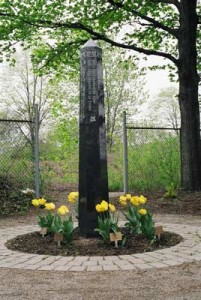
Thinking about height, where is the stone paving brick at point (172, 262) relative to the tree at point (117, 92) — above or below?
below

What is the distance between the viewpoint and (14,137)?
1042 cm

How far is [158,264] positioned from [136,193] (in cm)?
712

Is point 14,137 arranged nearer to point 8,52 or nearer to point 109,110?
point 8,52

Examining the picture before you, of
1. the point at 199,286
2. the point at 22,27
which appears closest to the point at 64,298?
the point at 199,286

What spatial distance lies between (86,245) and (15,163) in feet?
18.2

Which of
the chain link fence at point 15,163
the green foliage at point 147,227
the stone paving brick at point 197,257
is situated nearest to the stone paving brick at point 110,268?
the stone paving brick at point 197,257

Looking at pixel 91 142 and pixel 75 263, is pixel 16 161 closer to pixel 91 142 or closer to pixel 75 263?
pixel 91 142

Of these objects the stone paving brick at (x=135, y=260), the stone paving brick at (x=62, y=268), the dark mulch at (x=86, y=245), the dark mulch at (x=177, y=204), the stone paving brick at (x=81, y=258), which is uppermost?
the dark mulch at (x=177, y=204)

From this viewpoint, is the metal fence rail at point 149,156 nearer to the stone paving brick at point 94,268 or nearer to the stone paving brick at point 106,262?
the stone paving brick at point 106,262

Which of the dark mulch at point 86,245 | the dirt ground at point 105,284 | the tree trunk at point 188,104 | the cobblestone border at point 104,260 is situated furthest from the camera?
the tree trunk at point 188,104

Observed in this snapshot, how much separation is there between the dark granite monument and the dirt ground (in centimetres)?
148

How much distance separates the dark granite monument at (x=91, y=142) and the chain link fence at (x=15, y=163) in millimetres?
4546

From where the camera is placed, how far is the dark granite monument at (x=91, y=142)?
5621 millimetres

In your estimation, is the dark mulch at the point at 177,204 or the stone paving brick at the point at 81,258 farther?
the dark mulch at the point at 177,204
